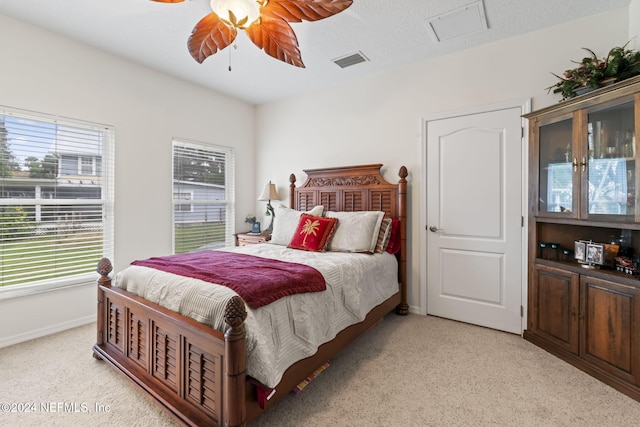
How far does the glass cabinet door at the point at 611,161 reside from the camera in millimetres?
1904

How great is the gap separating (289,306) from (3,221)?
270 centimetres

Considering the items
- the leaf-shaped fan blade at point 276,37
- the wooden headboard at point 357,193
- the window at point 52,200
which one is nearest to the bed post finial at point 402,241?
the wooden headboard at point 357,193

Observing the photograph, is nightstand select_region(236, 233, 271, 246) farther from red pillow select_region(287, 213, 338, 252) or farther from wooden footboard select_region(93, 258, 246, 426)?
wooden footboard select_region(93, 258, 246, 426)

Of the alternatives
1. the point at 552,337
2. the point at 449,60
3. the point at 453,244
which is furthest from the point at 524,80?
the point at 552,337

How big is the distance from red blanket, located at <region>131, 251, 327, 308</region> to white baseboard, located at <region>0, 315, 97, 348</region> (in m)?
1.43

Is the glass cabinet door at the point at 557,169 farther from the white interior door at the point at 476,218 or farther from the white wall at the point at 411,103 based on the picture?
the white wall at the point at 411,103

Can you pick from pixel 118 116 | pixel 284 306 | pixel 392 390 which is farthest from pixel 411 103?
pixel 118 116

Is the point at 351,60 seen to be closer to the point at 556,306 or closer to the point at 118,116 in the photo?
the point at 118,116

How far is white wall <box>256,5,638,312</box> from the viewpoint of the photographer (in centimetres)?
255

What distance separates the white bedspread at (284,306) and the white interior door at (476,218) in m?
0.94

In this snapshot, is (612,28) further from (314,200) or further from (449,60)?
(314,200)

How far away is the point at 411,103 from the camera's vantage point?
10.7 ft

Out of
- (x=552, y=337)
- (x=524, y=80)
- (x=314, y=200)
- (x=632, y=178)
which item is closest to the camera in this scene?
(x=632, y=178)

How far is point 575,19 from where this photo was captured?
8.09 ft
